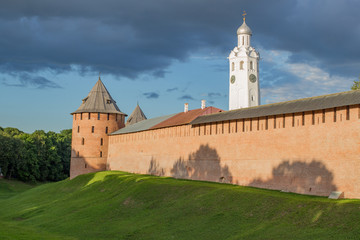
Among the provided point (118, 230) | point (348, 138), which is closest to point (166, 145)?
point (118, 230)

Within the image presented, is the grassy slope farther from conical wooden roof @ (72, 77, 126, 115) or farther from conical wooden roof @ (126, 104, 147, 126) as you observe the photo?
conical wooden roof @ (126, 104, 147, 126)

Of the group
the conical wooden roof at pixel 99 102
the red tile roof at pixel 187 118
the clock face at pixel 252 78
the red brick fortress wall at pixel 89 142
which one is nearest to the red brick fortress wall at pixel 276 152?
the red tile roof at pixel 187 118

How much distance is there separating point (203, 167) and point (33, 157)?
33.7 m

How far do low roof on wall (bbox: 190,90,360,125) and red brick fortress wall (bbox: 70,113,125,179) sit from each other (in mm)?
18145


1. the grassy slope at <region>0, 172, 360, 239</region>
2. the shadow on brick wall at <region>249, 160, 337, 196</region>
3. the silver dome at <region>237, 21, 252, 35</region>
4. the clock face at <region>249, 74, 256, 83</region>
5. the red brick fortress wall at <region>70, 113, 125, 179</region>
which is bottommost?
the grassy slope at <region>0, 172, 360, 239</region>

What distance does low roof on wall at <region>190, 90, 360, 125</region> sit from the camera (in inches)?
767

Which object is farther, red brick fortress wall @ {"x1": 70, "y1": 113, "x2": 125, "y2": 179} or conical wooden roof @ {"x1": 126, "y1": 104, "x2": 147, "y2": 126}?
conical wooden roof @ {"x1": 126, "y1": 104, "x2": 147, "y2": 126}

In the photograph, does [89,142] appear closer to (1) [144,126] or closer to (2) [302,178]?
(1) [144,126]

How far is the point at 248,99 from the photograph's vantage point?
5297cm

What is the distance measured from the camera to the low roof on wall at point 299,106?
19484mm

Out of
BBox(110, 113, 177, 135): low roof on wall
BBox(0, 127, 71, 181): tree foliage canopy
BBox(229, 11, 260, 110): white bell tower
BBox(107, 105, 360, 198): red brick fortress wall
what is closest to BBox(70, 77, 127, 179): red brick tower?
BBox(110, 113, 177, 135): low roof on wall

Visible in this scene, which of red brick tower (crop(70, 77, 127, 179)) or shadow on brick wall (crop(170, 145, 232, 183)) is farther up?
red brick tower (crop(70, 77, 127, 179))

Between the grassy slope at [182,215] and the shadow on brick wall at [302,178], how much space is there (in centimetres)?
101

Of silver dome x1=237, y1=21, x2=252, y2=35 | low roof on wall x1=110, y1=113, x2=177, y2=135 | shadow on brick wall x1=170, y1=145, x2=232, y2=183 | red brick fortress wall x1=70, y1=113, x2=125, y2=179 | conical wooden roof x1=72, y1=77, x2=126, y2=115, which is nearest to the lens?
shadow on brick wall x1=170, y1=145, x2=232, y2=183
